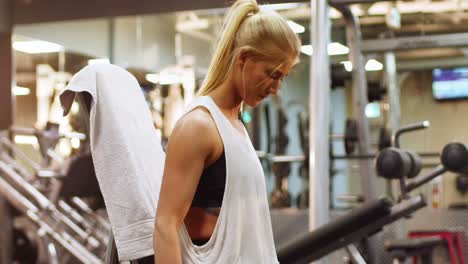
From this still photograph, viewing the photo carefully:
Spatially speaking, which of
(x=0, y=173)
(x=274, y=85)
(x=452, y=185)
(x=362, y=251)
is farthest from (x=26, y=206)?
(x=274, y=85)

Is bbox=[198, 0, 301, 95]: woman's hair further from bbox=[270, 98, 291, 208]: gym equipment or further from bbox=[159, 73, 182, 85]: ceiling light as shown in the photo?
bbox=[159, 73, 182, 85]: ceiling light

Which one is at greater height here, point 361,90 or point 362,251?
point 361,90

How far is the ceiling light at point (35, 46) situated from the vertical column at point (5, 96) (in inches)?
72.6

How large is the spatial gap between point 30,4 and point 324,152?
2.61 meters

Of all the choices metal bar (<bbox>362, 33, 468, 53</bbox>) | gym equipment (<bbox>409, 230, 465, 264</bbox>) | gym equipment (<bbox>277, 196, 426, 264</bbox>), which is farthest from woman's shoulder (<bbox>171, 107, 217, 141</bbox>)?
metal bar (<bbox>362, 33, 468, 53</bbox>)

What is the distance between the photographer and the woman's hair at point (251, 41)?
4.68ft

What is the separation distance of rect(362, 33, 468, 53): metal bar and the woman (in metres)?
4.05

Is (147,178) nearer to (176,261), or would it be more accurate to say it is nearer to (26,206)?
(176,261)

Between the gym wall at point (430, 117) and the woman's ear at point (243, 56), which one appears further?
the gym wall at point (430, 117)

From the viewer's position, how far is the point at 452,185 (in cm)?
665

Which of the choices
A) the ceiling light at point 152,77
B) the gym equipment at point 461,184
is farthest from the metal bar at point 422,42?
the ceiling light at point 152,77

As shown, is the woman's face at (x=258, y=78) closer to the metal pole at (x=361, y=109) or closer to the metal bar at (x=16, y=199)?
the metal pole at (x=361, y=109)

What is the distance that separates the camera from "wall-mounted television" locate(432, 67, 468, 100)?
6.70 meters

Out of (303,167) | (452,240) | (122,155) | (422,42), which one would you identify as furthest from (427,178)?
(303,167)
